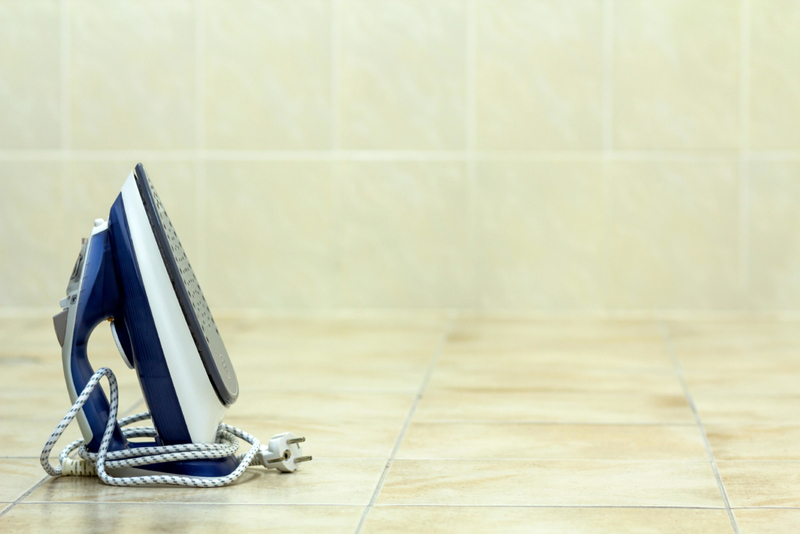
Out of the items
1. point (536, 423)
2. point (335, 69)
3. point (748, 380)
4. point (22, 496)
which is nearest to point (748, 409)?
point (748, 380)

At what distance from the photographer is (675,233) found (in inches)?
108

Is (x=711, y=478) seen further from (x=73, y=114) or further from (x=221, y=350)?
(x=73, y=114)

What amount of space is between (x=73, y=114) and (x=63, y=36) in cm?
23

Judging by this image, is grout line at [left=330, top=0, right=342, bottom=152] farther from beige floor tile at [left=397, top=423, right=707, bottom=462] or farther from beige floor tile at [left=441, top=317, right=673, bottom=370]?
beige floor tile at [left=397, top=423, right=707, bottom=462]

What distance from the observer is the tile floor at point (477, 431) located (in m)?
1.07

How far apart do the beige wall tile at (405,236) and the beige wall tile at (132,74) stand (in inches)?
20.7

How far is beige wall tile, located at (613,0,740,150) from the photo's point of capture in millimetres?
2695

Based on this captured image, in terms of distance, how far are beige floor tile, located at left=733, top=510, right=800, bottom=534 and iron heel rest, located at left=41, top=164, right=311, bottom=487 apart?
0.57m

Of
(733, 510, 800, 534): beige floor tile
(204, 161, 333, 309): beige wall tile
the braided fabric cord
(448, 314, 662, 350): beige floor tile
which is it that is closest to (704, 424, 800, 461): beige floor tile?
(733, 510, 800, 534): beige floor tile

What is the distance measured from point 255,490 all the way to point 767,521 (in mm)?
580

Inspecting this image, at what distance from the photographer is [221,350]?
1.22 meters

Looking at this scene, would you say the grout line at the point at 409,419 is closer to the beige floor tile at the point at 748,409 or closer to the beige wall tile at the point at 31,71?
the beige floor tile at the point at 748,409

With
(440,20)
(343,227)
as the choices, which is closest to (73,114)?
(343,227)

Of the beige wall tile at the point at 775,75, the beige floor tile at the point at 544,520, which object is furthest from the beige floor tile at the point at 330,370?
the beige wall tile at the point at 775,75
